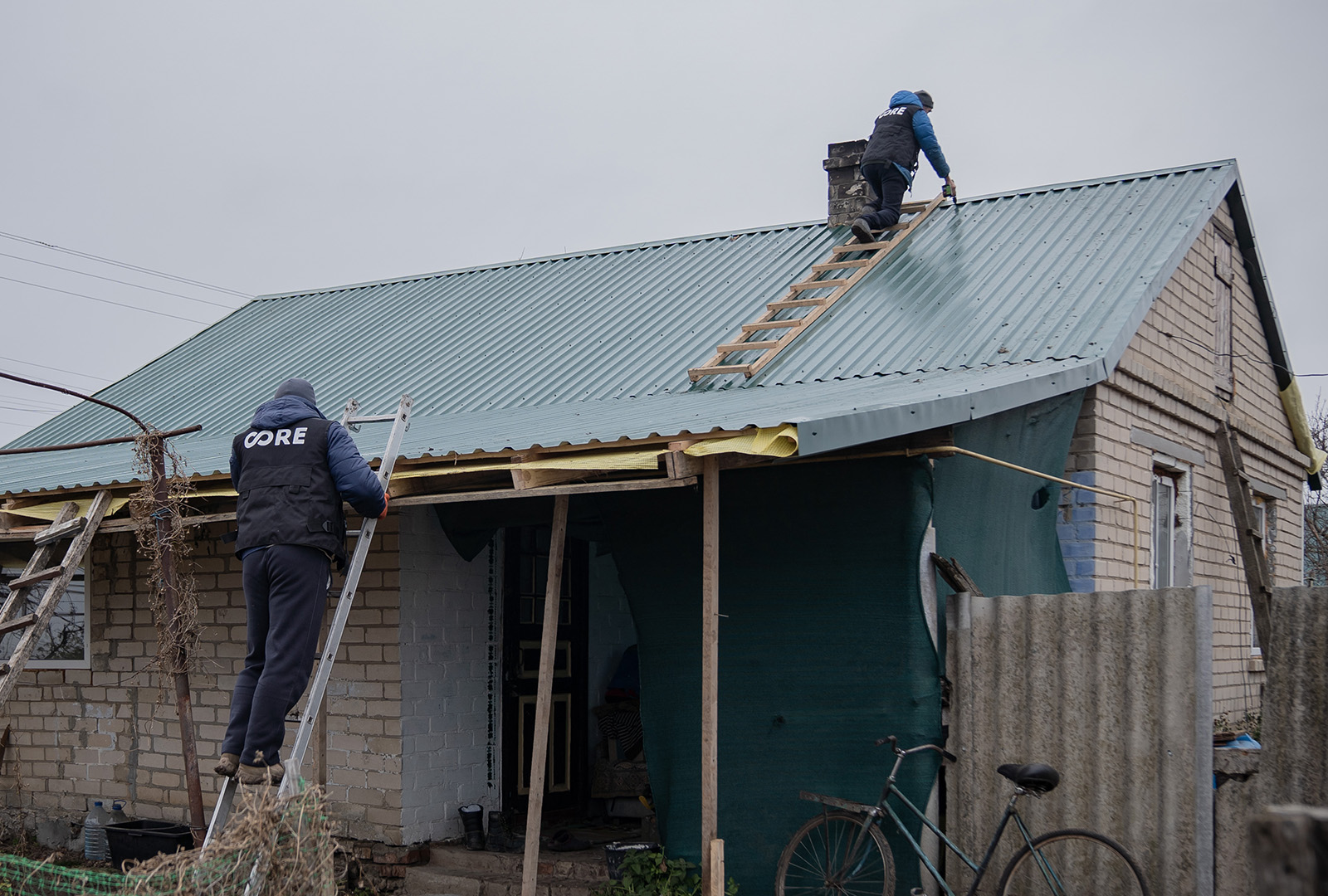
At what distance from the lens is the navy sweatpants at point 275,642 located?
530cm

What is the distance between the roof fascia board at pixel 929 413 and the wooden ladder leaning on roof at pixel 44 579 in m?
4.24

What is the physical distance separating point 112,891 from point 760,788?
3.10 m

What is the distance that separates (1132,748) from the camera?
5.84 meters

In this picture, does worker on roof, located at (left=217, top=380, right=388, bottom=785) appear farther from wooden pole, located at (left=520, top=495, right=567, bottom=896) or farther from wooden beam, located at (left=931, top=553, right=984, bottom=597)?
wooden beam, located at (left=931, top=553, right=984, bottom=597)

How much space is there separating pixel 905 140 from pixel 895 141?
98 millimetres

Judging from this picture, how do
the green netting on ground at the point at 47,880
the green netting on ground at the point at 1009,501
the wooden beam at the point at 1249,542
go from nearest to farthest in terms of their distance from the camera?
1. the green netting on ground at the point at 47,880
2. the green netting on ground at the point at 1009,501
3. the wooden beam at the point at 1249,542

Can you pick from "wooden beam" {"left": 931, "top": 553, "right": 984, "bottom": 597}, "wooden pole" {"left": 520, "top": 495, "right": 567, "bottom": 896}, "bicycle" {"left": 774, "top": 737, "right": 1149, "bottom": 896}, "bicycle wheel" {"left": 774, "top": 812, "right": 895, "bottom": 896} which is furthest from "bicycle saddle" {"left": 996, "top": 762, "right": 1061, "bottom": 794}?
"wooden pole" {"left": 520, "top": 495, "right": 567, "bottom": 896}

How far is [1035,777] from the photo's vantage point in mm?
5508

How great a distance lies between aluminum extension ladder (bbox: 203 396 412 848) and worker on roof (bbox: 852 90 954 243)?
5.45m

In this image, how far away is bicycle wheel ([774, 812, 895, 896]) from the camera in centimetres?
606

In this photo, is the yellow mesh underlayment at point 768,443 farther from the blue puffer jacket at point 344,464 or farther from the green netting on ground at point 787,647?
the blue puffer jacket at point 344,464

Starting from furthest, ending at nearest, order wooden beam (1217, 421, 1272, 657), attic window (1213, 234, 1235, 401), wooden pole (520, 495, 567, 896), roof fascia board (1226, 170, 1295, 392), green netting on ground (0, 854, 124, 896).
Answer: roof fascia board (1226, 170, 1295, 392), attic window (1213, 234, 1235, 401), wooden beam (1217, 421, 1272, 657), wooden pole (520, 495, 567, 896), green netting on ground (0, 854, 124, 896)

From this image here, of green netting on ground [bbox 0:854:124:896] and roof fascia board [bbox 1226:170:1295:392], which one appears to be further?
roof fascia board [bbox 1226:170:1295:392]

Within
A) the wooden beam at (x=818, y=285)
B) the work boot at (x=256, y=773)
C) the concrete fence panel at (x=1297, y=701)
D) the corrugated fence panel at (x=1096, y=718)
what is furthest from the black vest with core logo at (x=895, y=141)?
the work boot at (x=256, y=773)
